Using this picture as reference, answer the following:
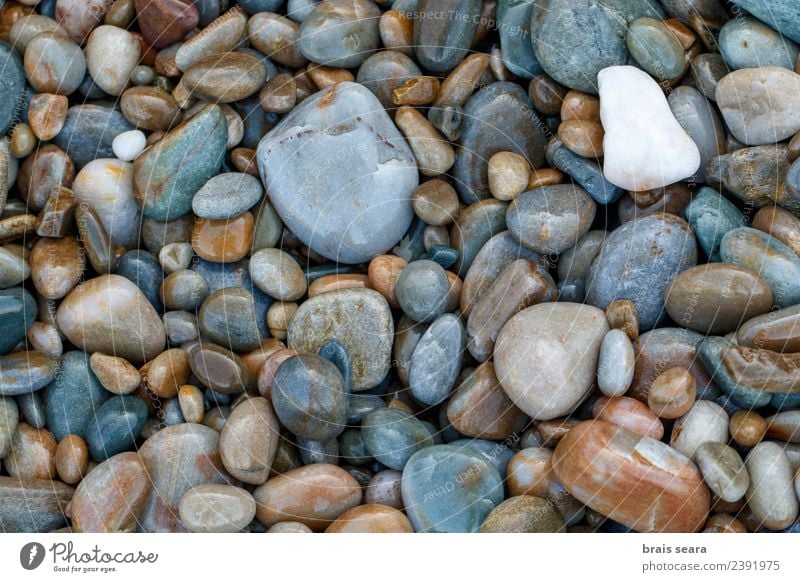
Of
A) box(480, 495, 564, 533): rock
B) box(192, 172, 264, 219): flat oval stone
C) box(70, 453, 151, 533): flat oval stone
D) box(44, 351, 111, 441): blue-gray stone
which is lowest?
box(480, 495, 564, 533): rock

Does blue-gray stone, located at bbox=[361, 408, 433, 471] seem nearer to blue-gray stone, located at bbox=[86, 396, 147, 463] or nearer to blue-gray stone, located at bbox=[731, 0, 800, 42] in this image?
blue-gray stone, located at bbox=[86, 396, 147, 463]

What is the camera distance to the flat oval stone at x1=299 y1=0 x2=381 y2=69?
2.41m

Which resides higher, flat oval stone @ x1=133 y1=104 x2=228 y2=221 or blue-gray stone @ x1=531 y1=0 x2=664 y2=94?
blue-gray stone @ x1=531 y1=0 x2=664 y2=94

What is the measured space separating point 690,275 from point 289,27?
131 centimetres

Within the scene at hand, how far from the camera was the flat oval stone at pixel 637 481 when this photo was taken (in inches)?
77.8

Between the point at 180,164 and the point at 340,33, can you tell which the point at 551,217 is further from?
the point at 180,164

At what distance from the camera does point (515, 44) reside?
2.34m

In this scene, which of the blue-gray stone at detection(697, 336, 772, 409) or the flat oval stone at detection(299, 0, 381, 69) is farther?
the flat oval stone at detection(299, 0, 381, 69)

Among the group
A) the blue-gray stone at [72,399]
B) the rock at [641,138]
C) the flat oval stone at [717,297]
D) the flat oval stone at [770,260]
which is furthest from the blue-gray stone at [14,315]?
the flat oval stone at [770,260]

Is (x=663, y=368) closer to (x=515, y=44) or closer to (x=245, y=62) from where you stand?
(x=515, y=44)

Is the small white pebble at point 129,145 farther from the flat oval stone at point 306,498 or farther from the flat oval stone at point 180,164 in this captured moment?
the flat oval stone at point 306,498

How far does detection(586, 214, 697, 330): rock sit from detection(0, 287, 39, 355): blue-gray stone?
150cm

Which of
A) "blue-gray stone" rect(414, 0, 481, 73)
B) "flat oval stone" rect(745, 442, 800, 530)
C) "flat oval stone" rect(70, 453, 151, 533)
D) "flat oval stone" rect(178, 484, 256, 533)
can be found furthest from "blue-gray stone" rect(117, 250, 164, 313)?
"flat oval stone" rect(745, 442, 800, 530)

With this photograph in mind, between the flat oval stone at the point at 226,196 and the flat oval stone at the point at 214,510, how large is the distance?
0.74 m
